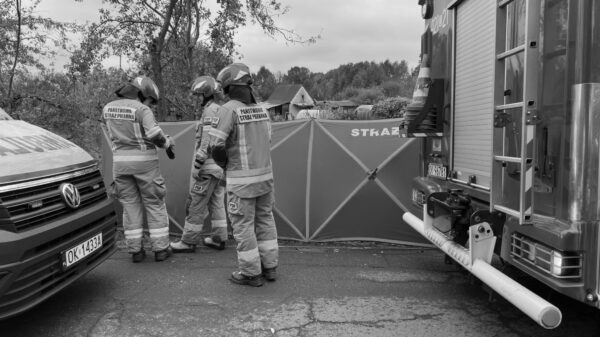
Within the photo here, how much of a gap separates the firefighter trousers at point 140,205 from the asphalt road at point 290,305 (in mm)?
269

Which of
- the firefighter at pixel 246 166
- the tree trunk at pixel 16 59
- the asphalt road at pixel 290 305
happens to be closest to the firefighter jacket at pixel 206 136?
the firefighter at pixel 246 166

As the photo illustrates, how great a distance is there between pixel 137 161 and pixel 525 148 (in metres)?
3.75

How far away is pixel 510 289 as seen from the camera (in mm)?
2812

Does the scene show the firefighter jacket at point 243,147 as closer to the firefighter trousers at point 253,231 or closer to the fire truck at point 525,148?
the firefighter trousers at point 253,231

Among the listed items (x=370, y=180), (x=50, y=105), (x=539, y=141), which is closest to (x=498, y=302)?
(x=539, y=141)

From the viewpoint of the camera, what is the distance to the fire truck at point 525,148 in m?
2.52

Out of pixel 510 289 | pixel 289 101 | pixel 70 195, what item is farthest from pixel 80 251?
pixel 289 101

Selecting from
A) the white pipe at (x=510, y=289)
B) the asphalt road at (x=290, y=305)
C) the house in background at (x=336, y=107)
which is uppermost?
the house in background at (x=336, y=107)

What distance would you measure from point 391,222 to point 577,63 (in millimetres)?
3644

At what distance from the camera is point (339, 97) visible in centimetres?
10394

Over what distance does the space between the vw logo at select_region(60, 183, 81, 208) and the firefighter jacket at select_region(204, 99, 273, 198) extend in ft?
3.81

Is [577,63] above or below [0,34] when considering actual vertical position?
below

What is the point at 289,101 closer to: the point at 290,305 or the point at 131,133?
the point at 131,133

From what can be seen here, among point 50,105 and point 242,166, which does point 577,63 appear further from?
point 50,105
